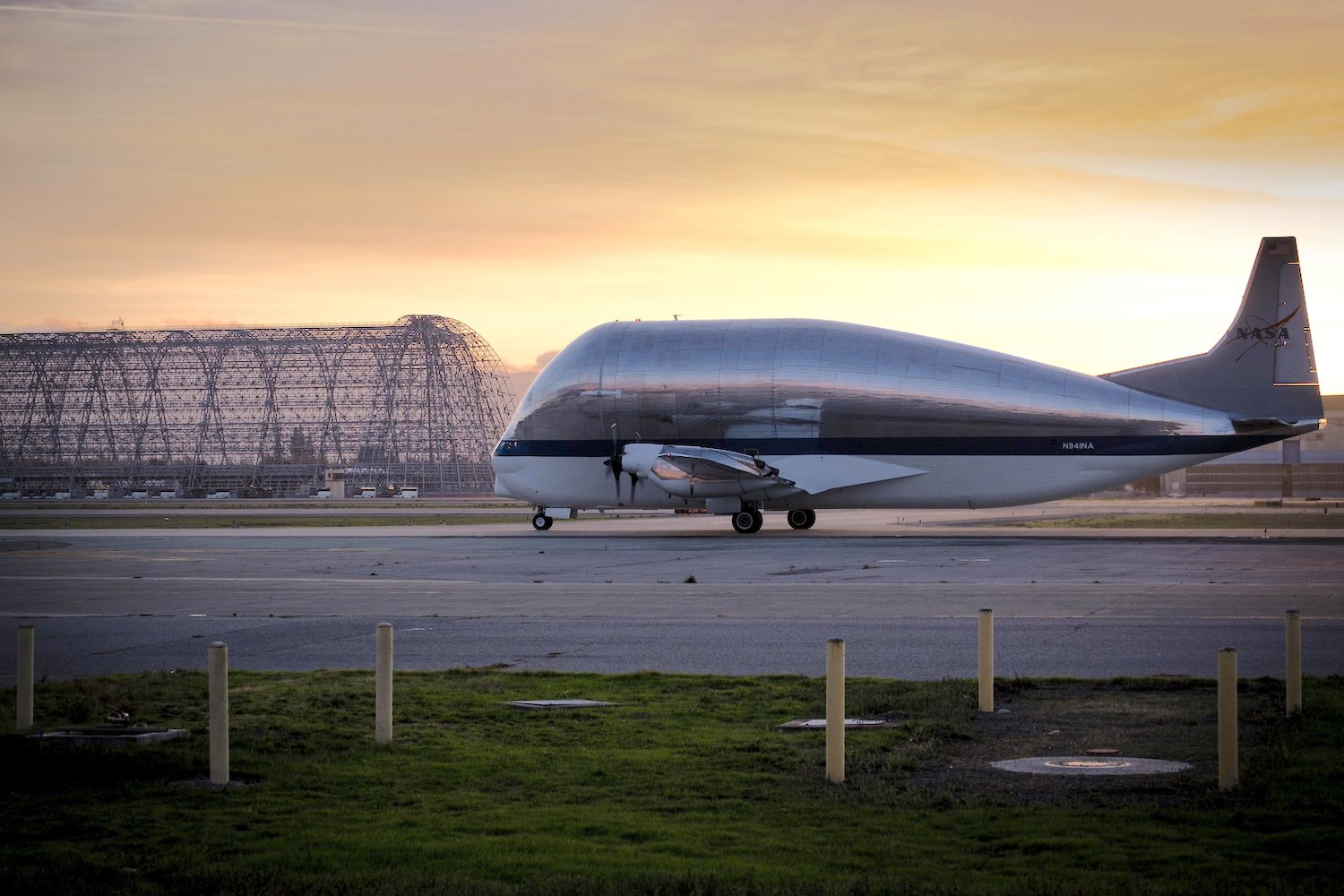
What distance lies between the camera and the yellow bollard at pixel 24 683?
12.2 meters

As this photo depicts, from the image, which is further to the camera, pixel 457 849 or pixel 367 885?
pixel 457 849

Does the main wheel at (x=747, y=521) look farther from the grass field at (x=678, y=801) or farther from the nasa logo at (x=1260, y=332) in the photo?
the grass field at (x=678, y=801)

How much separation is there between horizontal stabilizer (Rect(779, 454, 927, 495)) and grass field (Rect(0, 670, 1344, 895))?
3506 cm

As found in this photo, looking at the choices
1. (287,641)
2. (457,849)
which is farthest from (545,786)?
(287,641)

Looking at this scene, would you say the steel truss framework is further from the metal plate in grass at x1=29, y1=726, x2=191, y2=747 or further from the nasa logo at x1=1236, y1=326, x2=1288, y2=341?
the metal plate in grass at x1=29, y1=726, x2=191, y2=747

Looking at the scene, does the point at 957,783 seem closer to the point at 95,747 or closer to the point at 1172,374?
the point at 95,747

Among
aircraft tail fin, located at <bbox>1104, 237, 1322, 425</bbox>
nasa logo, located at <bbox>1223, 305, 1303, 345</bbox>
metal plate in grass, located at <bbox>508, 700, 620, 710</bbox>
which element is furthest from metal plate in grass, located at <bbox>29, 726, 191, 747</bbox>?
nasa logo, located at <bbox>1223, 305, 1303, 345</bbox>

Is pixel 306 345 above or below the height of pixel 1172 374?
above

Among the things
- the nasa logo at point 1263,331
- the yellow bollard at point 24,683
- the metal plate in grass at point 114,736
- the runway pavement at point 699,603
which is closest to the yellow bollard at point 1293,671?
the runway pavement at point 699,603

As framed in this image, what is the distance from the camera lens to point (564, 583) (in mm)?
29859

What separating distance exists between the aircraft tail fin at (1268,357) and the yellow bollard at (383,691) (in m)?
39.9

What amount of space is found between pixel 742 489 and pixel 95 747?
3968cm

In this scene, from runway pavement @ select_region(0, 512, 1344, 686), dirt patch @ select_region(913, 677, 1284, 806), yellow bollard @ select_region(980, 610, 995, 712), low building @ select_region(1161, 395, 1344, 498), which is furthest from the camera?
low building @ select_region(1161, 395, 1344, 498)

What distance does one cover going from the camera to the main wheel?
51219 mm
